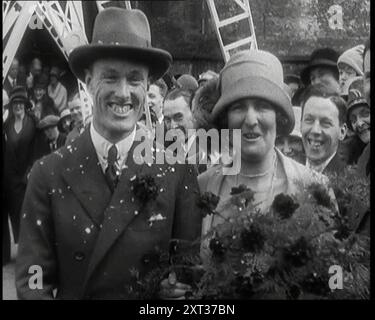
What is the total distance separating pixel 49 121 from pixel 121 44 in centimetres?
47

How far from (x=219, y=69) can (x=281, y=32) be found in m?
0.35

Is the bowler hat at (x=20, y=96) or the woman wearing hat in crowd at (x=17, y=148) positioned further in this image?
the bowler hat at (x=20, y=96)

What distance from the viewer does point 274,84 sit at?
2.73 metres

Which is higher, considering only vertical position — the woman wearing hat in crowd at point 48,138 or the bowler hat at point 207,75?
the bowler hat at point 207,75

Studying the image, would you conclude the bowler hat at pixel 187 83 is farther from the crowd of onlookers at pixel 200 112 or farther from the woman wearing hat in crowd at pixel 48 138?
the woman wearing hat in crowd at pixel 48 138

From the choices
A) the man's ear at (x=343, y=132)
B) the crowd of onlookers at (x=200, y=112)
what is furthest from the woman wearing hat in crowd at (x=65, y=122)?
the man's ear at (x=343, y=132)

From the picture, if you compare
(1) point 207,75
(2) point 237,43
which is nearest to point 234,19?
(2) point 237,43

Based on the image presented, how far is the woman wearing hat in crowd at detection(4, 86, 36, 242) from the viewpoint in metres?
2.78

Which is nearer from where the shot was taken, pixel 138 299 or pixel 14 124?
pixel 138 299

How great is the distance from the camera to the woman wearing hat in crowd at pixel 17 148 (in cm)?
278

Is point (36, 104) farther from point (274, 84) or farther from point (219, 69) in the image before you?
point (274, 84)

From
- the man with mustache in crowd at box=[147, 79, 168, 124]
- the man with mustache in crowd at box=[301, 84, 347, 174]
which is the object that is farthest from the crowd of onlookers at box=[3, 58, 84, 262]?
the man with mustache in crowd at box=[301, 84, 347, 174]

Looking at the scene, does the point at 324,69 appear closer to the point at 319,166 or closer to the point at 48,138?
the point at 319,166
